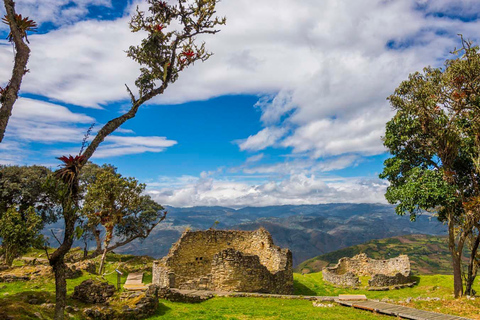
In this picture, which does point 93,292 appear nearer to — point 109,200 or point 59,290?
point 59,290

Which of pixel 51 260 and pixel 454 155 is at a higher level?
pixel 454 155

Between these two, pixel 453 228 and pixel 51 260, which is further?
pixel 453 228

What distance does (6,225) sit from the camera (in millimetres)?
28688

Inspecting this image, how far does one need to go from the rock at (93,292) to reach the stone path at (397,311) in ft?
46.4

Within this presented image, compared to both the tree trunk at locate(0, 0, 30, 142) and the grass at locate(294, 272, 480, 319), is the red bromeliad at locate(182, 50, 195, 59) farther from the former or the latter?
the grass at locate(294, 272, 480, 319)

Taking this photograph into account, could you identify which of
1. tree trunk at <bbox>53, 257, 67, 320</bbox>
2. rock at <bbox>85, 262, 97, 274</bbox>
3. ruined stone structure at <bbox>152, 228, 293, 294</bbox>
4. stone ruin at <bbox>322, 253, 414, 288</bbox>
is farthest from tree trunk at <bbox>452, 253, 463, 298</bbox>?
rock at <bbox>85, 262, 97, 274</bbox>

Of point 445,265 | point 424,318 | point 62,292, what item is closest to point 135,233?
point 62,292

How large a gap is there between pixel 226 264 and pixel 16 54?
703 inches

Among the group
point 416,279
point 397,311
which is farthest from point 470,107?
point 416,279

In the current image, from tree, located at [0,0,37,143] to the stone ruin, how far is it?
107 feet

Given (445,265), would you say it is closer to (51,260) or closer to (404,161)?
(404,161)

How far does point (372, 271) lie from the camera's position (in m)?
39.1

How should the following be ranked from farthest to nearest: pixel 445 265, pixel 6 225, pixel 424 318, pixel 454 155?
pixel 445 265 < pixel 6 225 < pixel 454 155 < pixel 424 318

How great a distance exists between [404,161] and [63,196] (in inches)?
929
